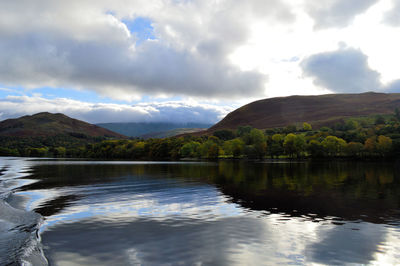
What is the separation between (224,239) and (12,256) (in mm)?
11101

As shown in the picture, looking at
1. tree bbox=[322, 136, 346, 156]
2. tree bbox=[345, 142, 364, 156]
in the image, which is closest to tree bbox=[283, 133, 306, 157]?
tree bbox=[322, 136, 346, 156]

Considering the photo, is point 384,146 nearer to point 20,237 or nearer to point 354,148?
point 354,148

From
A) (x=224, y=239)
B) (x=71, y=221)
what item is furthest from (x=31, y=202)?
(x=224, y=239)

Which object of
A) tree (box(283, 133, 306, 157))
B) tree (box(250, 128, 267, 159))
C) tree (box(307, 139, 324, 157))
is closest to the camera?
tree (box(307, 139, 324, 157))

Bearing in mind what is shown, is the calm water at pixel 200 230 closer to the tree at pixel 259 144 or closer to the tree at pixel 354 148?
the tree at pixel 354 148

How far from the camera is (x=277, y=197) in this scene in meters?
32.2

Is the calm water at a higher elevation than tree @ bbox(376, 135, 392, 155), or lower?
lower

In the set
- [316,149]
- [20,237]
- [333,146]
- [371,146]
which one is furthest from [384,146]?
[20,237]

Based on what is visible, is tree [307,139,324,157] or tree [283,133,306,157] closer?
tree [307,139,324,157]

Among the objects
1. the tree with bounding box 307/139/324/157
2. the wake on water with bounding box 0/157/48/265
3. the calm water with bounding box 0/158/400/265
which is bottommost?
the calm water with bounding box 0/158/400/265

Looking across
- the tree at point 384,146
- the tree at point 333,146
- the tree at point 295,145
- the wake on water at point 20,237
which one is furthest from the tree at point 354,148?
the wake on water at point 20,237

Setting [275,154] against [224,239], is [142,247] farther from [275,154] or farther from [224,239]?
[275,154]

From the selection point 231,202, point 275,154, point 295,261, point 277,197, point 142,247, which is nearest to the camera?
point 295,261

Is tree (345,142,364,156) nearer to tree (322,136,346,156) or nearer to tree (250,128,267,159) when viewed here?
tree (322,136,346,156)
